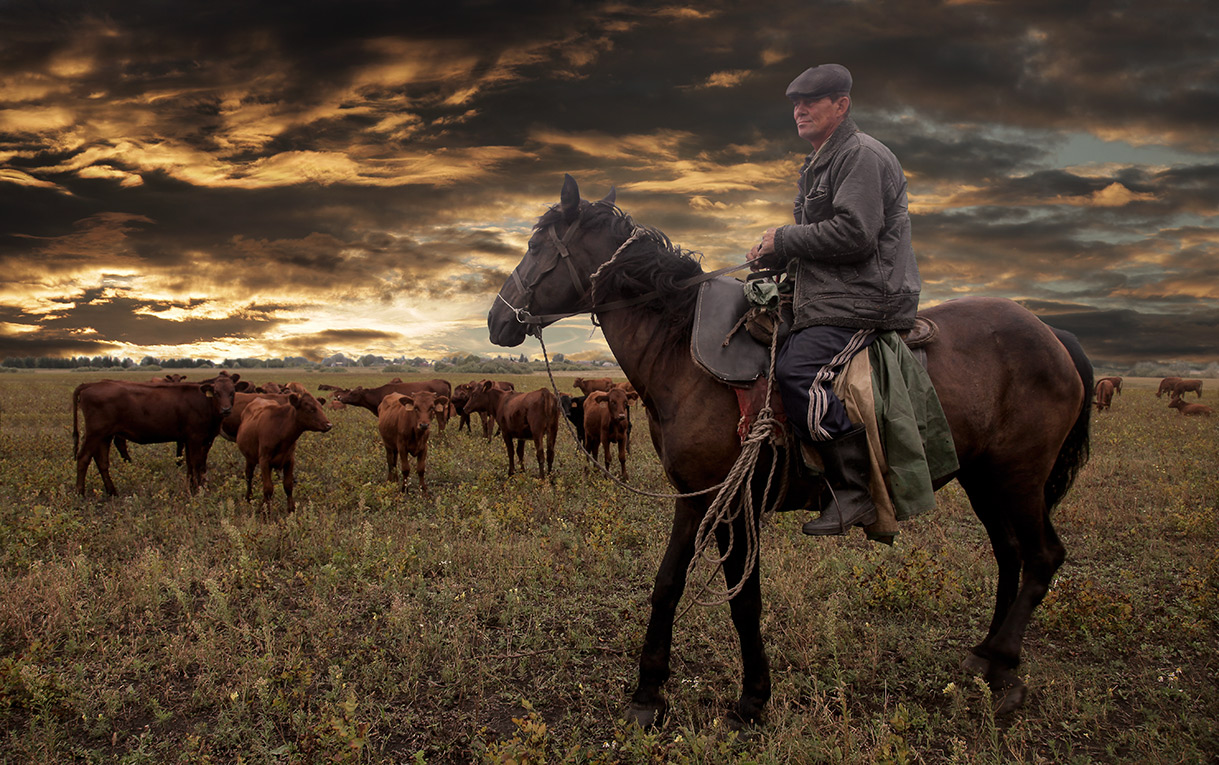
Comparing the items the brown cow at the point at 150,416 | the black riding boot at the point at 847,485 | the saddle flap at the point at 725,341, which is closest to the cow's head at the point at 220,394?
the brown cow at the point at 150,416

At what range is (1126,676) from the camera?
4832 mm

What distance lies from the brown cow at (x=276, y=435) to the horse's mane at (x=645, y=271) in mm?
7624

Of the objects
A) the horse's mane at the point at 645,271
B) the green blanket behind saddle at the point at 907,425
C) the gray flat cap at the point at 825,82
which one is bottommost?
the green blanket behind saddle at the point at 907,425

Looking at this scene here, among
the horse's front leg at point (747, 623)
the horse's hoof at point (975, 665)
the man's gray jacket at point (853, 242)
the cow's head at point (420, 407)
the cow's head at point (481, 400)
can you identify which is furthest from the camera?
the cow's head at point (481, 400)

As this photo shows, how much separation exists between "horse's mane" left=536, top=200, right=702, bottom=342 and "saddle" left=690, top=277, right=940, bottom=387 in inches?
5.9

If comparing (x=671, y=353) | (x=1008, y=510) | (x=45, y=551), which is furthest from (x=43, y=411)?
(x=1008, y=510)

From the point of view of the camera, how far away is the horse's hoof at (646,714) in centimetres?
424

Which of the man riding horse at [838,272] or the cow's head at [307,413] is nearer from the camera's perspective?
the man riding horse at [838,272]

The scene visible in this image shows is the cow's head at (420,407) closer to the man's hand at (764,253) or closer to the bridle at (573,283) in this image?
the bridle at (573,283)

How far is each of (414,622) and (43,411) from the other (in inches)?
1221

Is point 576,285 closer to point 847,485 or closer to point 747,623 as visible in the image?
point 847,485

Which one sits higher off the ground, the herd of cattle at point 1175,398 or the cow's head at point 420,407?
the cow's head at point 420,407

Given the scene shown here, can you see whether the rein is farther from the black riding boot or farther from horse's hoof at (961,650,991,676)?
horse's hoof at (961,650,991,676)

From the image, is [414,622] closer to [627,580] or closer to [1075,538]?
[627,580]
